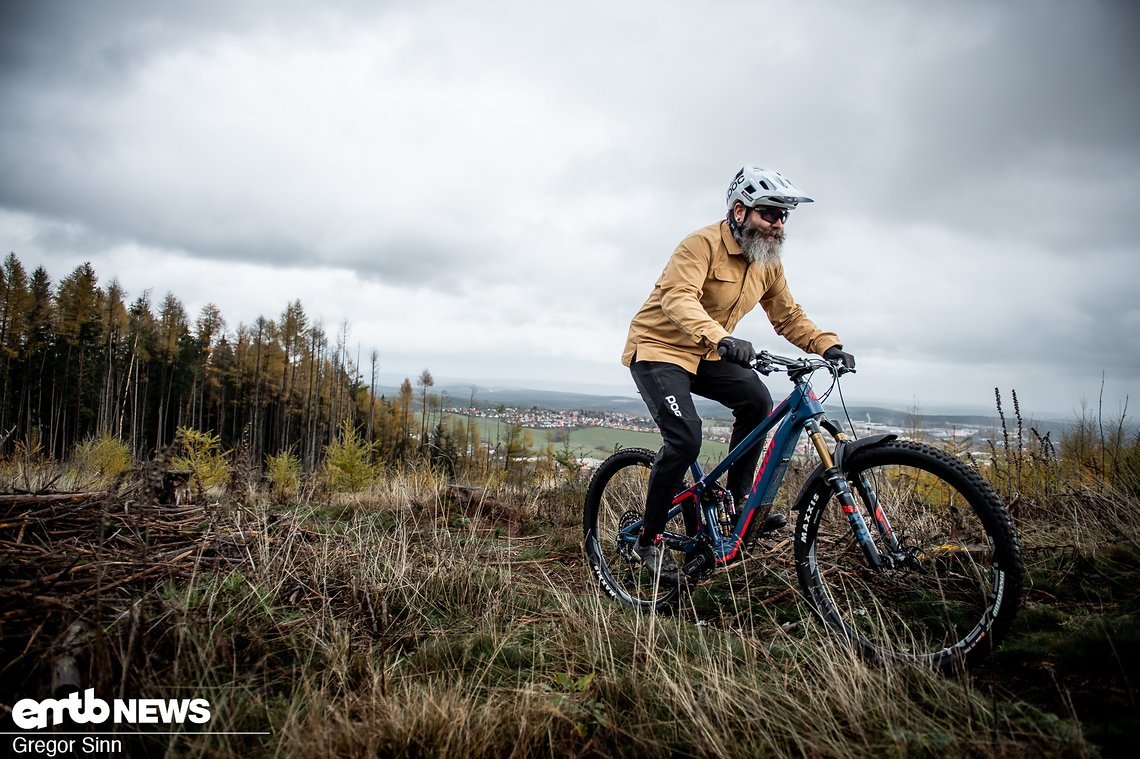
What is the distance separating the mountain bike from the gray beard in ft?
2.86

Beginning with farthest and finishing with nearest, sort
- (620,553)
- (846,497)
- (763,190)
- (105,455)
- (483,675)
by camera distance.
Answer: (105,455)
(620,553)
(763,190)
(846,497)
(483,675)

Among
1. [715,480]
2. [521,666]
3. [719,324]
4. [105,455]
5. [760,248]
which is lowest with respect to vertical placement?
[105,455]

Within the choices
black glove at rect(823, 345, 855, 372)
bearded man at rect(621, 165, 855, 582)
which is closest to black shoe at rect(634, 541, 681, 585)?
bearded man at rect(621, 165, 855, 582)

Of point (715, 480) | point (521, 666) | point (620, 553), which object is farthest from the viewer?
point (620, 553)

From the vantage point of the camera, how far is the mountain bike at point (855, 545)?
2.17 m

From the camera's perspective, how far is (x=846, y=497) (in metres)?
2.59

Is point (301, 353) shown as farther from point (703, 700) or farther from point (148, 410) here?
point (703, 700)

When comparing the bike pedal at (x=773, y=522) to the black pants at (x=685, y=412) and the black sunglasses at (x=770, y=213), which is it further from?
the black sunglasses at (x=770, y=213)

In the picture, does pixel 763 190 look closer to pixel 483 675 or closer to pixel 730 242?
pixel 730 242

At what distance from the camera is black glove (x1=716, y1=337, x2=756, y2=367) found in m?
2.89

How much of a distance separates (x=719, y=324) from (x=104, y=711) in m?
3.40

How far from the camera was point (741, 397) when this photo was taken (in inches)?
142

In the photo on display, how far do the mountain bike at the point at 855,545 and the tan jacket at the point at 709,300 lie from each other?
0.61 m

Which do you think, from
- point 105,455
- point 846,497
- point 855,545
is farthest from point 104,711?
point 105,455
